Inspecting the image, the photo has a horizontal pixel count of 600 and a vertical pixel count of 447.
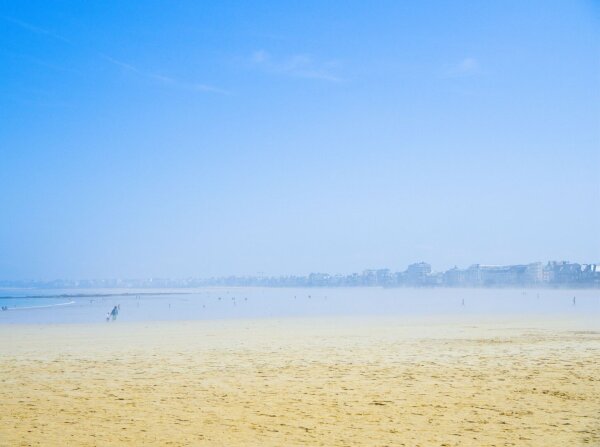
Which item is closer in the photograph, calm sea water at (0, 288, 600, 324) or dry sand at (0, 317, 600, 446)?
dry sand at (0, 317, 600, 446)

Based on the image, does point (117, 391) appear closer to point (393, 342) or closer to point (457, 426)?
point (457, 426)

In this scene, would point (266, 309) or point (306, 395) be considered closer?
point (306, 395)

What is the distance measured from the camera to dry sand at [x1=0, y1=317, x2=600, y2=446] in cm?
1005

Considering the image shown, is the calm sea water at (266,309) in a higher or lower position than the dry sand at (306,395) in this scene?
lower

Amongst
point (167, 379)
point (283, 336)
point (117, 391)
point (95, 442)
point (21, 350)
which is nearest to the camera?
point (95, 442)

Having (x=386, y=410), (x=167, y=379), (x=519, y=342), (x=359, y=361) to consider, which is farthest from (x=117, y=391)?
(x=519, y=342)

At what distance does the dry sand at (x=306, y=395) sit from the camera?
10.0 meters

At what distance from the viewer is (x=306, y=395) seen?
45.2 ft

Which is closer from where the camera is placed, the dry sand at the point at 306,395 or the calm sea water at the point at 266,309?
the dry sand at the point at 306,395

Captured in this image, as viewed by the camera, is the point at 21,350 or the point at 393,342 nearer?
the point at 21,350

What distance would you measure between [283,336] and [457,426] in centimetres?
2183

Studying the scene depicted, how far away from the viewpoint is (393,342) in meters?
27.1

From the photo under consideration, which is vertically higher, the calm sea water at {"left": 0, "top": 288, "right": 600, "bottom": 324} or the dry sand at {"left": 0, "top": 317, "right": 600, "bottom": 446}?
the dry sand at {"left": 0, "top": 317, "right": 600, "bottom": 446}

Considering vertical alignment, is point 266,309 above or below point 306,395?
below
